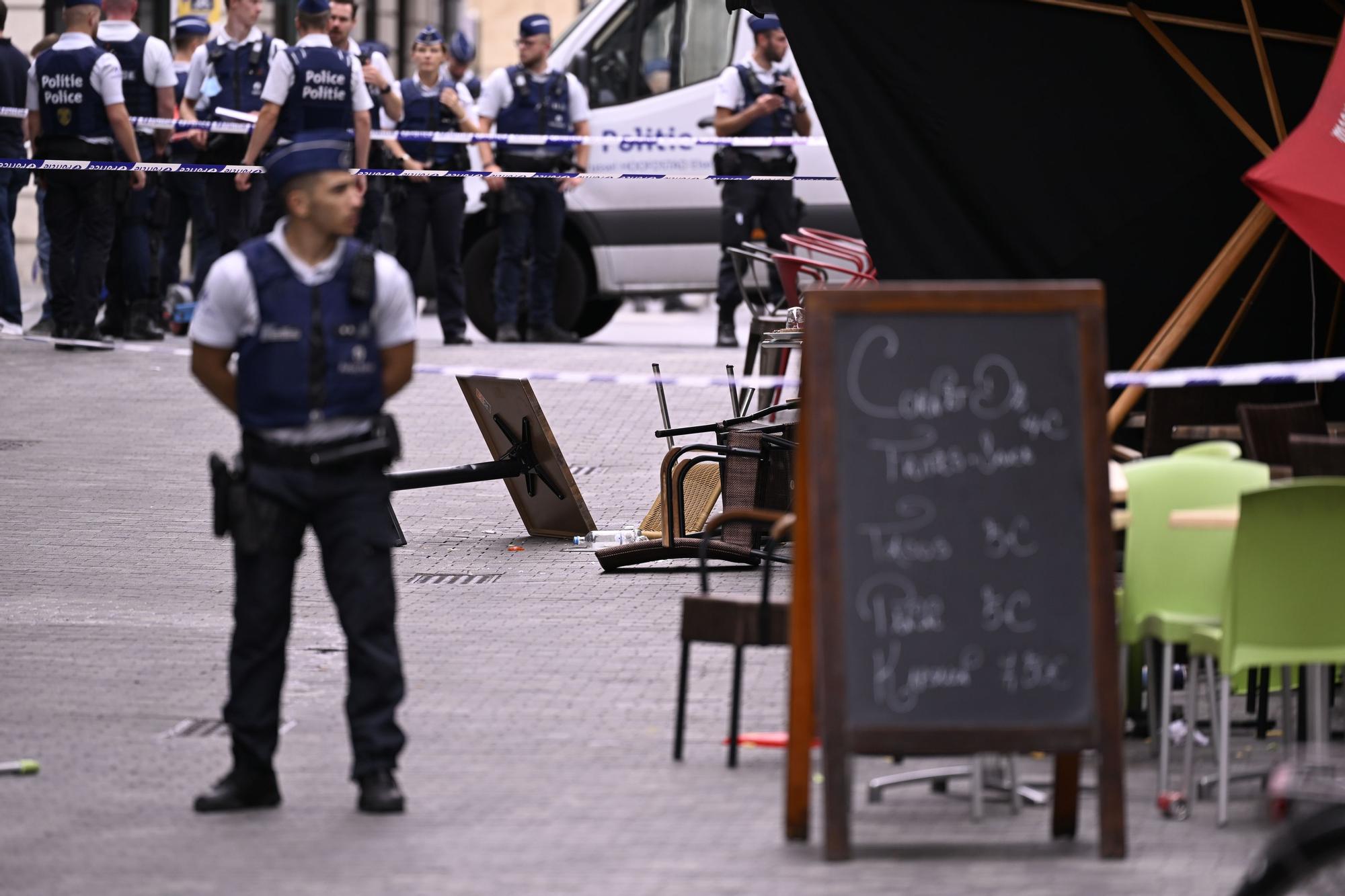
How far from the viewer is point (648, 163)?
18156mm

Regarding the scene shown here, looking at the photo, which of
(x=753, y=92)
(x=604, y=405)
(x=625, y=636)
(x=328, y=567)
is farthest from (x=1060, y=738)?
(x=753, y=92)

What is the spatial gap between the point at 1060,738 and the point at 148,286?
12.0m

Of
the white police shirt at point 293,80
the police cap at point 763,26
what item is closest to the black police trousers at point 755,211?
the police cap at point 763,26

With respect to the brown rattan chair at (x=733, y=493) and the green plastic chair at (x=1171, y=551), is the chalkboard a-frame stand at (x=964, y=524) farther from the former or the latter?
the brown rattan chair at (x=733, y=493)

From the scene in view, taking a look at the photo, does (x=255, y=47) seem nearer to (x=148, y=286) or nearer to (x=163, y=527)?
(x=148, y=286)

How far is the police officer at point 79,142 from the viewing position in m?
14.9

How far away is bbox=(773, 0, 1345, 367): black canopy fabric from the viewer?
8.96 meters

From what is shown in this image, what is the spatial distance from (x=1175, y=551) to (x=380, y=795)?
7.23ft

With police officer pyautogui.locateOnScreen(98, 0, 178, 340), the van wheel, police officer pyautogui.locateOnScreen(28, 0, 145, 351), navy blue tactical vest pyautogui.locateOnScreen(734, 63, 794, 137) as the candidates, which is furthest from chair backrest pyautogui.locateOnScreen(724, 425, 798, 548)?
the van wheel

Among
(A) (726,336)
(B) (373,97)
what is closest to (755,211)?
(A) (726,336)

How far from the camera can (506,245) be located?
17688 mm

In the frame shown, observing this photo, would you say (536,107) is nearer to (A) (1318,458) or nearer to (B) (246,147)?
(B) (246,147)

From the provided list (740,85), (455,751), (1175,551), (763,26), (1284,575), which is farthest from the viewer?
(740,85)

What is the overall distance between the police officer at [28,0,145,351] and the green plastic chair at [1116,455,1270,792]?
33.1ft
